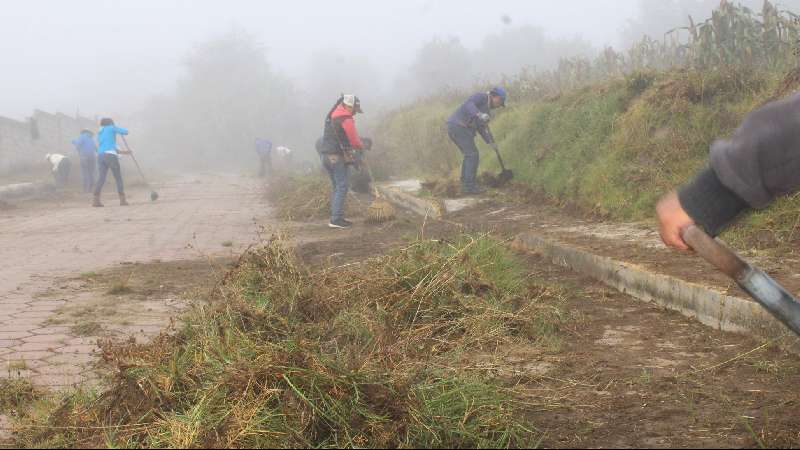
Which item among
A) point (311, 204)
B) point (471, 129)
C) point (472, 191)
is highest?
point (471, 129)

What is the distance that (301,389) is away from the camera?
269 cm

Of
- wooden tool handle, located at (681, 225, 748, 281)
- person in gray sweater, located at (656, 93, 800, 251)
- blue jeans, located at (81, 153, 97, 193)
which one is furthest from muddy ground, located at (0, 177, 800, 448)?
blue jeans, located at (81, 153, 97, 193)

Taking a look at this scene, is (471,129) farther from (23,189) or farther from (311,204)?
(23,189)

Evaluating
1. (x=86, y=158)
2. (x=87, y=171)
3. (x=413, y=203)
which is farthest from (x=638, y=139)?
(x=86, y=158)

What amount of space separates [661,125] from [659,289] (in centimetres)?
479

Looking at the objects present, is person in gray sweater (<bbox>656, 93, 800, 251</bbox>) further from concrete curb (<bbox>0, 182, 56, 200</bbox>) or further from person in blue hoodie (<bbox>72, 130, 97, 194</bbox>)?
person in blue hoodie (<bbox>72, 130, 97, 194</bbox>)

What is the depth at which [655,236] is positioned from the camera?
22.4ft

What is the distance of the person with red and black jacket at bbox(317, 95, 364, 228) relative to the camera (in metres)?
10.6

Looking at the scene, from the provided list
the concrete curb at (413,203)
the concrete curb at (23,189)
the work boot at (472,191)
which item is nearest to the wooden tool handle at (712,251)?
the concrete curb at (413,203)

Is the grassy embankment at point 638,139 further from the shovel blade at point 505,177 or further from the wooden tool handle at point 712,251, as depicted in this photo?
the wooden tool handle at point 712,251


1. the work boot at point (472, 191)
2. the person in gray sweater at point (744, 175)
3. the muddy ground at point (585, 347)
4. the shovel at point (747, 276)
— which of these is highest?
the person in gray sweater at point (744, 175)

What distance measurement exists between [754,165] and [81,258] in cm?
750

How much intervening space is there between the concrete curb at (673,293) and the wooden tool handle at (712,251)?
2.00 meters

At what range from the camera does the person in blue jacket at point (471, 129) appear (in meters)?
12.4
